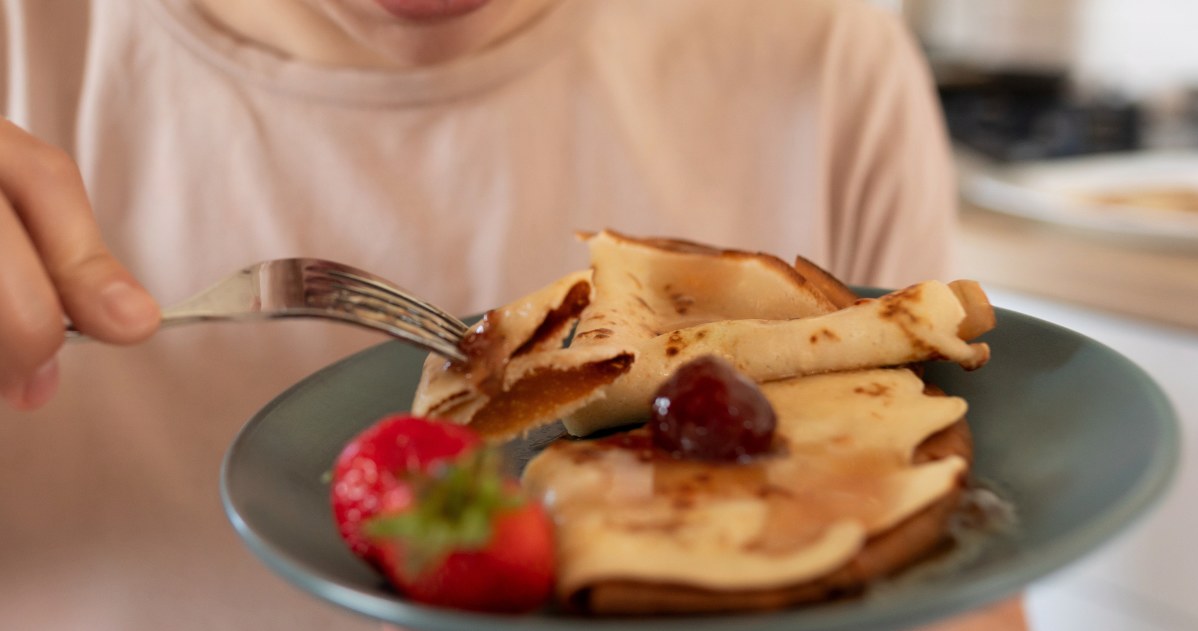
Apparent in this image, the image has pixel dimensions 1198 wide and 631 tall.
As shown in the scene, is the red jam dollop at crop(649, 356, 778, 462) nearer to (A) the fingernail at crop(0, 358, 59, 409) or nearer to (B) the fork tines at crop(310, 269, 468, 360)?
→ (B) the fork tines at crop(310, 269, 468, 360)

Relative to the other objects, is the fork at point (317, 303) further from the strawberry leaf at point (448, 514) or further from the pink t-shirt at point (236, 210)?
the pink t-shirt at point (236, 210)

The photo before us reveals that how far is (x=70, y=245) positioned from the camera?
810 millimetres

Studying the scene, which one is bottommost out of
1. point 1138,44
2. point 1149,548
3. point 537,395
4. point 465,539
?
point 1149,548

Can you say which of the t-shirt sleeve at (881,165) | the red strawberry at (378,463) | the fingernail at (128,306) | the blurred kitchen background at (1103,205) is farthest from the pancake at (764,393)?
the blurred kitchen background at (1103,205)

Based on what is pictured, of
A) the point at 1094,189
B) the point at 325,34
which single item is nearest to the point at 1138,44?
the point at 1094,189

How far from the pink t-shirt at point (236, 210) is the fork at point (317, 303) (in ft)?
2.09

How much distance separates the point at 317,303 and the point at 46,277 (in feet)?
0.65

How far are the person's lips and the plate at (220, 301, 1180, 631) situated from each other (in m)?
0.42

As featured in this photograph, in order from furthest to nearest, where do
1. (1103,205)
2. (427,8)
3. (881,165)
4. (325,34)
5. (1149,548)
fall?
1. (1103,205)
2. (1149,548)
3. (881,165)
4. (325,34)
5. (427,8)

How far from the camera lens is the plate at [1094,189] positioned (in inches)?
86.6

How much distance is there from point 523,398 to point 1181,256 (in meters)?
1.81

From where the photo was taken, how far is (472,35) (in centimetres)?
135

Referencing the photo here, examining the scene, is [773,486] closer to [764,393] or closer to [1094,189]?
[764,393]

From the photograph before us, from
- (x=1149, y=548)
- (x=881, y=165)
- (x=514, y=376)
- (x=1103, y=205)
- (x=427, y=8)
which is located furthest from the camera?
(x=1103, y=205)
